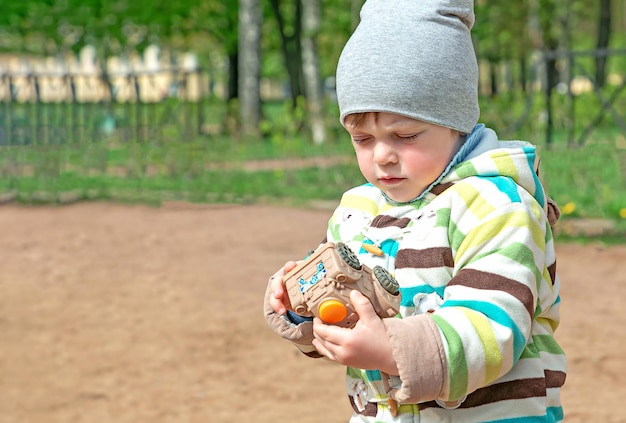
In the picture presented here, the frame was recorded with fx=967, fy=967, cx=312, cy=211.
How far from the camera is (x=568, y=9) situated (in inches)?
889

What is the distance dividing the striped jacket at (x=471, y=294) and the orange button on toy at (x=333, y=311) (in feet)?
0.30

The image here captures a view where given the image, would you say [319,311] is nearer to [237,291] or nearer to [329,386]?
[329,386]

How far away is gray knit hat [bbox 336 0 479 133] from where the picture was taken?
180cm

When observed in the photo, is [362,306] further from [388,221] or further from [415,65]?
[415,65]

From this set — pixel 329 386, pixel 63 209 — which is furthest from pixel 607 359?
pixel 63 209

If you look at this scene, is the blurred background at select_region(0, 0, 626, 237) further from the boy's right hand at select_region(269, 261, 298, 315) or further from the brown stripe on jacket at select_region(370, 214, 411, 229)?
the boy's right hand at select_region(269, 261, 298, 315)

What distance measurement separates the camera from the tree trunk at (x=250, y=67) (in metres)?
17.6

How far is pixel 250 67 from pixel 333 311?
17.1m

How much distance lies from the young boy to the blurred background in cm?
632

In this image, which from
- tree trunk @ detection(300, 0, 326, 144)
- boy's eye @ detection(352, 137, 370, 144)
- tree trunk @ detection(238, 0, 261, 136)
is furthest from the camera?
tree trunk @ detection(238, 0, 261, 136)

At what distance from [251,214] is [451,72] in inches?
291

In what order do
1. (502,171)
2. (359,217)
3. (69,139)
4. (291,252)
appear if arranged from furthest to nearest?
(69,139), (291,252), (359,217), (502,171)

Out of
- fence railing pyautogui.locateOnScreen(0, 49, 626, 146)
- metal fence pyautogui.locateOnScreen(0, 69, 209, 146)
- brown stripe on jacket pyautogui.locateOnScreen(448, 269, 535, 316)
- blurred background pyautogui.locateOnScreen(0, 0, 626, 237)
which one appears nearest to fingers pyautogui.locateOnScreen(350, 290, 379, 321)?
brown stripe on jacket pyautogui.locateOnScreen(448, 269, 535, 316)

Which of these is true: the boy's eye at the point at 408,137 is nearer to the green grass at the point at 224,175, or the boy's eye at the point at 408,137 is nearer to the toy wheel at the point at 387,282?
the toy wheel at the point at 387,282
